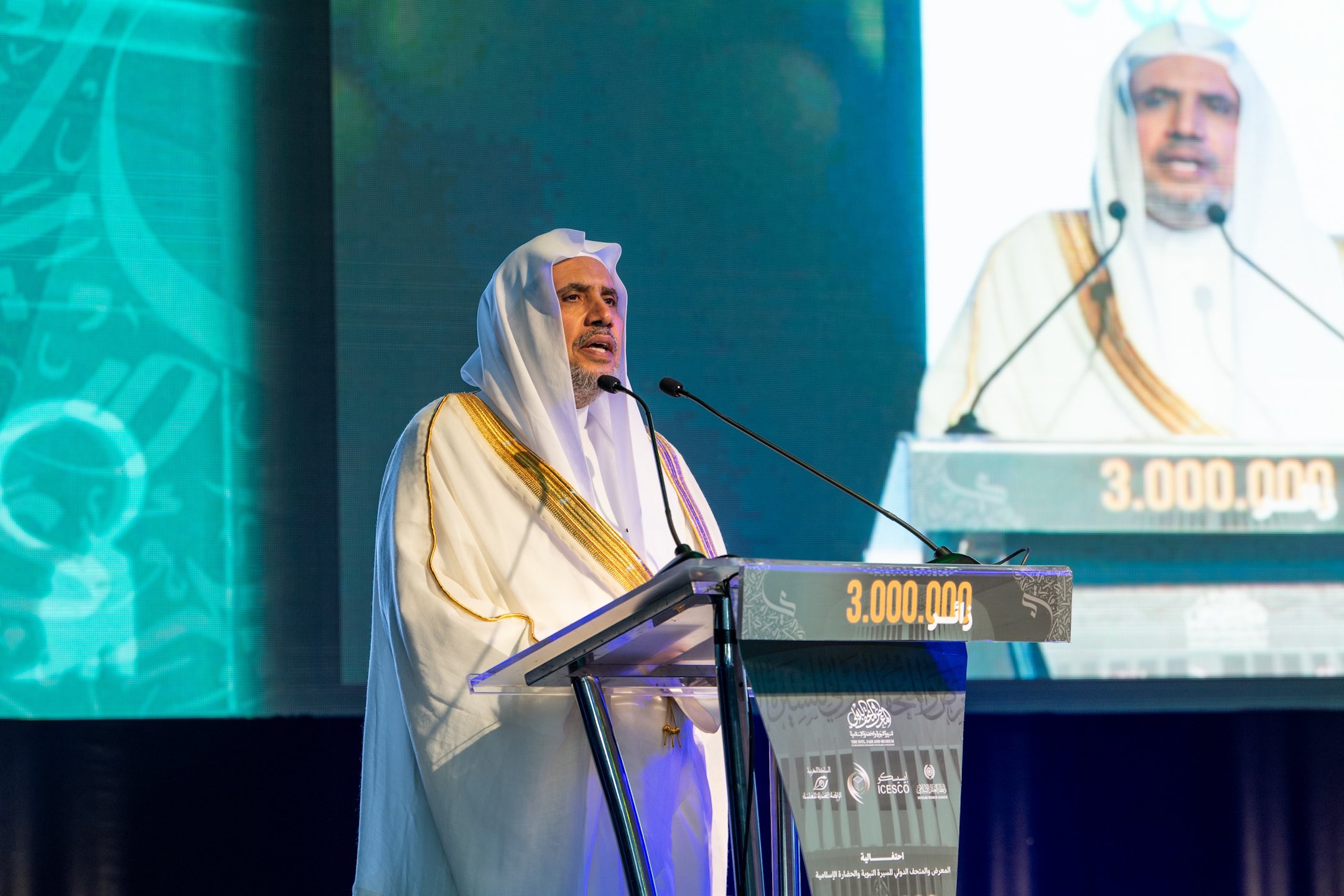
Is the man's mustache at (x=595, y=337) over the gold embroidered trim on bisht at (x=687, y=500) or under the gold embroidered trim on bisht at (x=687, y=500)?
over

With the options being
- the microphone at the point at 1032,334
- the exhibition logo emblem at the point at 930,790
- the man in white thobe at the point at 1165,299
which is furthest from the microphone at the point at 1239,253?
the exhibition logo emblem at the point at 930,790

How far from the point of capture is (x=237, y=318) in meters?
3.35

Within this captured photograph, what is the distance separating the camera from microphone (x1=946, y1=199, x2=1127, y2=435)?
344 centimetres

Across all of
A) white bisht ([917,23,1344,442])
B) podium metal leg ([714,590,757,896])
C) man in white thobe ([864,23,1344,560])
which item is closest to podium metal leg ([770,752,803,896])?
podium metal leg ([714,590,757,896])

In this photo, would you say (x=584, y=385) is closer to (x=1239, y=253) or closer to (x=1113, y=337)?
(x=1113, y=337)

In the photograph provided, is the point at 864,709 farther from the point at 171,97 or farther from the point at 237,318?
the point at 171,97

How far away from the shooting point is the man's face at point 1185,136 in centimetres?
357

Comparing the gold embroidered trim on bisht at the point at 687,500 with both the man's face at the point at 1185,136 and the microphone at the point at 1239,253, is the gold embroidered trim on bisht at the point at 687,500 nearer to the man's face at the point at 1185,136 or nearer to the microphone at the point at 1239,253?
the man's face at the point at 1185,136

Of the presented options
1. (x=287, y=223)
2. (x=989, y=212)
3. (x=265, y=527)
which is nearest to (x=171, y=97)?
(x=287, y=223)

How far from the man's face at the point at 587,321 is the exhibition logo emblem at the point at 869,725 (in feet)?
3.42

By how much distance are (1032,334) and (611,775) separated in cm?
211

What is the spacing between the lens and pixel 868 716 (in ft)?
5.03

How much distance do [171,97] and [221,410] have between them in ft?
2.68

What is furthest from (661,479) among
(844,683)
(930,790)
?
(930,790)
